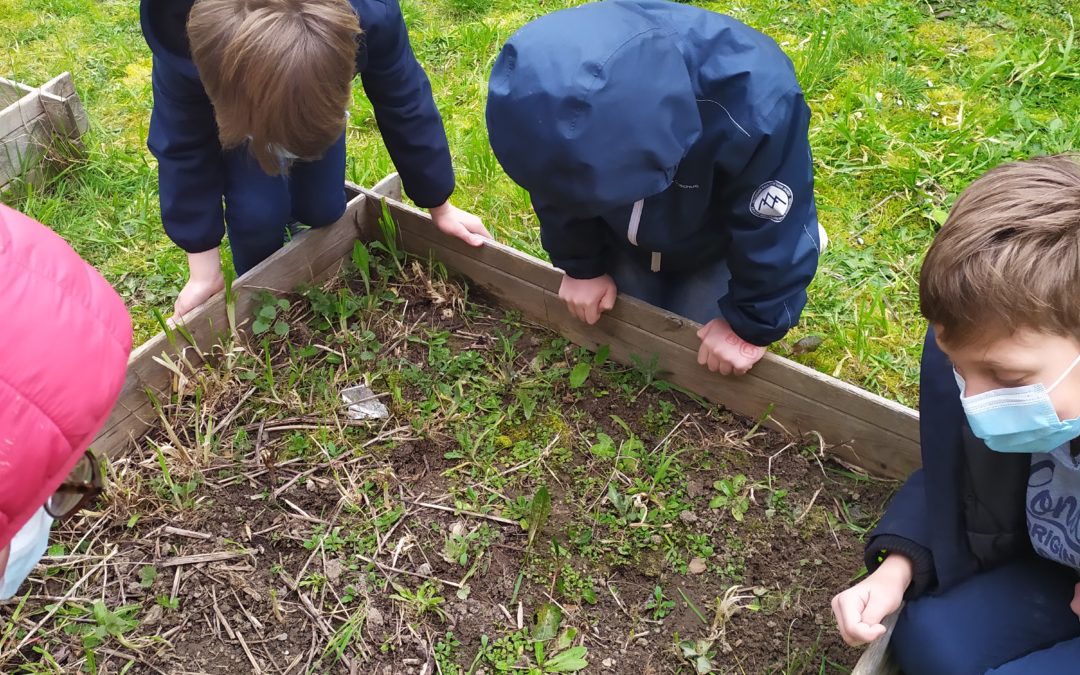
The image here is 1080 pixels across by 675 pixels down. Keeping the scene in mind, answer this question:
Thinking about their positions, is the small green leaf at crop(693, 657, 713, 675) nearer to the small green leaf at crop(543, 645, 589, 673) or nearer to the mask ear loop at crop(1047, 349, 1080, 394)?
the small green leaf at crop(543, 645, 589, 673)

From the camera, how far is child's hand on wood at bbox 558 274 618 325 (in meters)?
2.49

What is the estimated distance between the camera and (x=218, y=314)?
2.60 metres

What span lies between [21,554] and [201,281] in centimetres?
102

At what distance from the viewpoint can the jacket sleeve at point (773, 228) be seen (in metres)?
1.98

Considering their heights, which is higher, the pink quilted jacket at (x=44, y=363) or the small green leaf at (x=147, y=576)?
the pink quilted jacket at (x=44, y=363)

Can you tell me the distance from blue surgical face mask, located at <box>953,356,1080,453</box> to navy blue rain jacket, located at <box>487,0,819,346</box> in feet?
2.13

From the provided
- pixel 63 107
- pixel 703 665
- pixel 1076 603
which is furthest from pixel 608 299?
pixel 63 107

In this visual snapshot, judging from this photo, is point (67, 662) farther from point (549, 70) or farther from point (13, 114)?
point (13, 114)

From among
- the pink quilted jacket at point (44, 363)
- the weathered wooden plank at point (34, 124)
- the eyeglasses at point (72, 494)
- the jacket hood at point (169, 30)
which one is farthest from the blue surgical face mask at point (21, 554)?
the weathered wooden plank at point (34, 124)

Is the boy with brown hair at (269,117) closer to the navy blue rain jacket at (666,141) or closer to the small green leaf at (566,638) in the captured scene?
the navy blue rain jacket at (666,141)

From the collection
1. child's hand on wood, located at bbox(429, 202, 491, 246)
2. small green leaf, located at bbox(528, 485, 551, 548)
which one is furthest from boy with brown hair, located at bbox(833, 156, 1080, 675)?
child's hand on wood, located at bbox(429, 202, 491, 246)

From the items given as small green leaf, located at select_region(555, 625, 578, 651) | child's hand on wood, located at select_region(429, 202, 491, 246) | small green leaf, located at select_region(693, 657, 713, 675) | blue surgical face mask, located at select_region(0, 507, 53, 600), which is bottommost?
small green leaf, located at select_region(555, 625, 578, 651)

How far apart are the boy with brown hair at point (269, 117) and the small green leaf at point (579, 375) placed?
0.50m

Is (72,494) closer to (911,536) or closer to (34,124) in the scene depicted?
(911,536)
